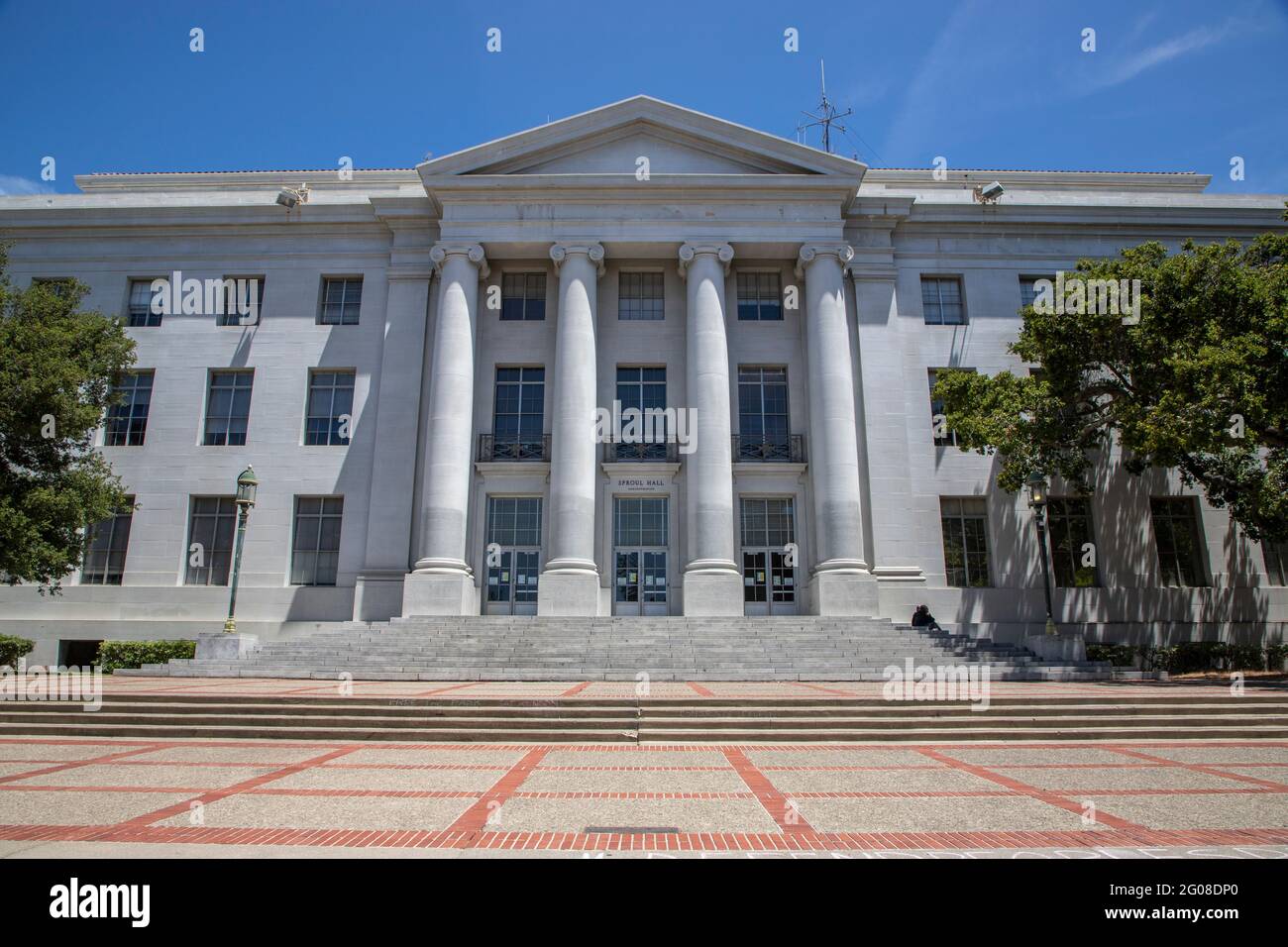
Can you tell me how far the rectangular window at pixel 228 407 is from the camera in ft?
89.9

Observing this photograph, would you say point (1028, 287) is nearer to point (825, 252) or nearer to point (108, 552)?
point (825, 252)

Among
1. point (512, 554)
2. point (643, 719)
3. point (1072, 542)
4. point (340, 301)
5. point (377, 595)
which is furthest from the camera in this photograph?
point (340, 301)

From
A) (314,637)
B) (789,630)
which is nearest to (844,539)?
(789,630)

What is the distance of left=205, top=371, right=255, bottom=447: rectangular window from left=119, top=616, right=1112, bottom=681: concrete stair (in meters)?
9.71

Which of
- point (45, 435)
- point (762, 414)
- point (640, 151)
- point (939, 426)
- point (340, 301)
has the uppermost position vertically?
point (640, 151)

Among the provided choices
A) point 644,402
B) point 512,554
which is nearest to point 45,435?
point 512,554

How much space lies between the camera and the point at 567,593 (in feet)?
77.7

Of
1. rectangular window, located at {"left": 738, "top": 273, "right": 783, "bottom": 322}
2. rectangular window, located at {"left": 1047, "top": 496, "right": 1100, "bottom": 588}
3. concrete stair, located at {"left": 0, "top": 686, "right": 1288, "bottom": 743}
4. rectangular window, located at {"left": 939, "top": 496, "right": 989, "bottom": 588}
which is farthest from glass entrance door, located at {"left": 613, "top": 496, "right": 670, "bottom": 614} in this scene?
rectangular window, located at {"left": 1047, "top": 496, "right": 1100, "bottom": 588}

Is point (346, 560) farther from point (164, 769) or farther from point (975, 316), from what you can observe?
point (975, 316)

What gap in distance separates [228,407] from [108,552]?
21.0ft

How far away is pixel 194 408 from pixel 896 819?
28.4m

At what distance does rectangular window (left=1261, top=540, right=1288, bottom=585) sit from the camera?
25.9m

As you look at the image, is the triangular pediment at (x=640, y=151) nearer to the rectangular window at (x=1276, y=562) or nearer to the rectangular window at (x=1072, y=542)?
the rectangular window at (x=1072, y=542)

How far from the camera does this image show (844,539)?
24.4m
